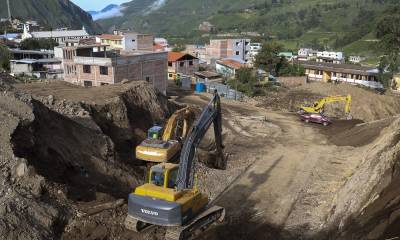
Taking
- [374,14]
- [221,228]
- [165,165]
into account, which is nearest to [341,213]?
[221,228]

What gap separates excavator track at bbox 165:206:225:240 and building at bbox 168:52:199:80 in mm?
47743

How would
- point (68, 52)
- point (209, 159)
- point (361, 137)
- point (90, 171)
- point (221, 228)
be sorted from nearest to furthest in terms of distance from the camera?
point (221, 228), point (90, 171), point (209, 159), point (361, 137), point (68, 52)

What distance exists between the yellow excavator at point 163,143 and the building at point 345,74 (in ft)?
181

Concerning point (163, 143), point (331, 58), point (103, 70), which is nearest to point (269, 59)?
point (103, 70)

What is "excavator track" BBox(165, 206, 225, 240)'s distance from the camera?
565 inches

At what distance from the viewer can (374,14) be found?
16562 centimetres

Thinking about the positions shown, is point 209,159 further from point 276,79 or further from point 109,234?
point 276,79

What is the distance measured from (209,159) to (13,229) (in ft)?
47.5

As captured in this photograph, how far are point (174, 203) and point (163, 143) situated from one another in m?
5.06

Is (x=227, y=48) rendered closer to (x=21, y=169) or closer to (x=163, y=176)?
(x=163, y=176)

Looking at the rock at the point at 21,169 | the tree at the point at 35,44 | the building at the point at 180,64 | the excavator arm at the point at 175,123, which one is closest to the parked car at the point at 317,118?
the excavator arm at the point at 175,123

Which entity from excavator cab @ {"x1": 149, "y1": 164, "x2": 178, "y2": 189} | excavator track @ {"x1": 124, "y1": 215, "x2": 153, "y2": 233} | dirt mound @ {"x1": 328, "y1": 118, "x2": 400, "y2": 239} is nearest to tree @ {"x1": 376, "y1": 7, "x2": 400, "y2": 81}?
dirt mound @ {"x1": 328, "y1": 118, "x2": 400, "y2": 239}

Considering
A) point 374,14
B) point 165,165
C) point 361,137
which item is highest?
point 374,14

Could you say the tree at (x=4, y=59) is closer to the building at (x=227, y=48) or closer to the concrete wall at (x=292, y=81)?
the building at (x=227, y=48)
